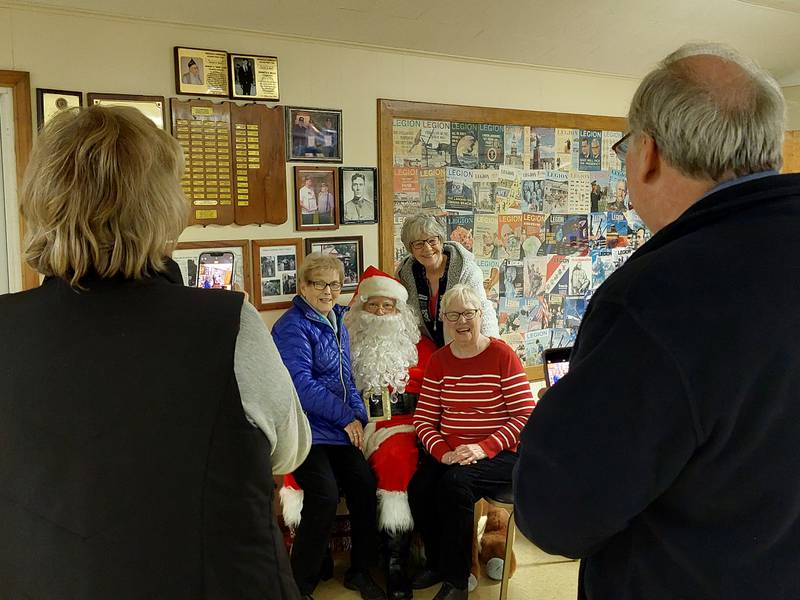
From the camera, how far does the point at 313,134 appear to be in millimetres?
3297

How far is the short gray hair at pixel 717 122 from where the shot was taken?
92cm

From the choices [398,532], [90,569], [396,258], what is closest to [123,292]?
[90,569]

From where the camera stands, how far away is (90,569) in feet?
3.08

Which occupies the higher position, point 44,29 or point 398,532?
point 44,29

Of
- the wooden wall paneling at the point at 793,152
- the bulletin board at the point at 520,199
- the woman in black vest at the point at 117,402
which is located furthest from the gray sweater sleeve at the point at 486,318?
the wooden wall paneling at the point at 793,152

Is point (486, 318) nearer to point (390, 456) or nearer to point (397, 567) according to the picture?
point (390, 456)

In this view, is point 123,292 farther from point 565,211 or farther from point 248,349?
point 565,211

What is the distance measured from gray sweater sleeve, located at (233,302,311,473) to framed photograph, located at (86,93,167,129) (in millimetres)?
2089

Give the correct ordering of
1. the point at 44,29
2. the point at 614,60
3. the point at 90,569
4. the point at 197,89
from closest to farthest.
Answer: the point at 90,569 < the point at 44,29 < the point at 197,89 < the point at 614,60

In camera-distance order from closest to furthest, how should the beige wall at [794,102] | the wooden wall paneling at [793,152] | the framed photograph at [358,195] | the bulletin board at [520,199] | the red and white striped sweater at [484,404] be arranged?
the red and white striped sweater at [484,404], the framed photograph at [358,195], the bulletin board at [520,199], the wooden wall paneling at [793,152], the beige wall at [794,102]

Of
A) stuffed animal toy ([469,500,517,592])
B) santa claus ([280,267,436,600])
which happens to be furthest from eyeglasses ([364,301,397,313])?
stuffed animal toy ([469,500,517,592])

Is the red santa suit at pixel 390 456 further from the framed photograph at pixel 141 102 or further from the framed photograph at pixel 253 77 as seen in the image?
the framed photograph at pixel 141 102

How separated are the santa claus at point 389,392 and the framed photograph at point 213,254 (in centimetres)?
52

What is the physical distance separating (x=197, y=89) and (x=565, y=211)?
2.32 m
